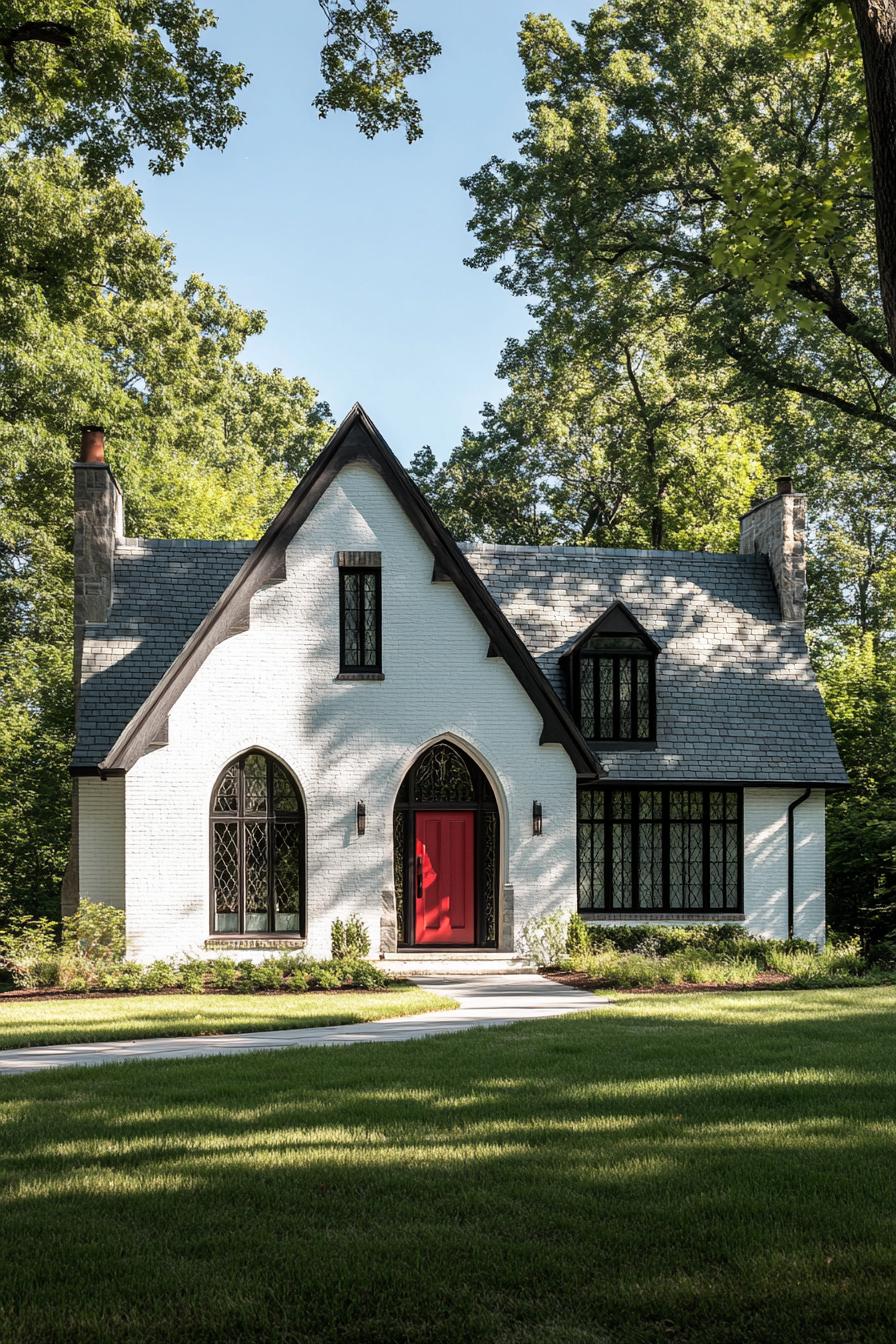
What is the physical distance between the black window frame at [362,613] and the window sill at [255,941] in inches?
172

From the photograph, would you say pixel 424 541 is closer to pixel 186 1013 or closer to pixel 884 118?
pixel 186 1013

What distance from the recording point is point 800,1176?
6.79 m

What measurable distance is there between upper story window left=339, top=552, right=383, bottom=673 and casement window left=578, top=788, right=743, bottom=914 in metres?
4.60

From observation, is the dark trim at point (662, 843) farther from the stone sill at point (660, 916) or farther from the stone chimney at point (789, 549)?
the stone chimney at point (789, 549)

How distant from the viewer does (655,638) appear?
80.1 feet

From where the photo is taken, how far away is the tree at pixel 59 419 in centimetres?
2375

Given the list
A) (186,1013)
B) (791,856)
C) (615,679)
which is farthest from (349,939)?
(791,856)

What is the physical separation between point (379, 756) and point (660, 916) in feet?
19.1

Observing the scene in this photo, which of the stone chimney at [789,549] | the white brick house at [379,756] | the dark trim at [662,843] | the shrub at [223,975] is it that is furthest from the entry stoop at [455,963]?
the stone chimney at [789,549]

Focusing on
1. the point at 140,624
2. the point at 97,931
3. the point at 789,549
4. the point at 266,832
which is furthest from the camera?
the point at 789,549

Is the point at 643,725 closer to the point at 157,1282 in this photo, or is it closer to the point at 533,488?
the point at 157,1282

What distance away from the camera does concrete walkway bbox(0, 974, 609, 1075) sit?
11.6 meters

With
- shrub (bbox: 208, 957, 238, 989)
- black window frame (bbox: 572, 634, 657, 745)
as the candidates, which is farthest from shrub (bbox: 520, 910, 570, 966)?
shrub (bbox: 208, 957, 238, 989)

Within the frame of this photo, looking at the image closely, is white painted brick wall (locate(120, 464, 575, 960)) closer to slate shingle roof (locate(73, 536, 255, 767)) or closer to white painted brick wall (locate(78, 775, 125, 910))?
white painted brick wall (locate(78, 775, 125, 910))
